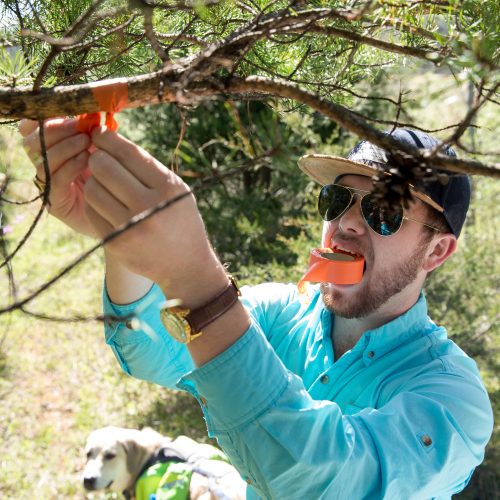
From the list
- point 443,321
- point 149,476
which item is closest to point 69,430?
point 149,476

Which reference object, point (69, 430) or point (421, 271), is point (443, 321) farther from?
point (69, 430)

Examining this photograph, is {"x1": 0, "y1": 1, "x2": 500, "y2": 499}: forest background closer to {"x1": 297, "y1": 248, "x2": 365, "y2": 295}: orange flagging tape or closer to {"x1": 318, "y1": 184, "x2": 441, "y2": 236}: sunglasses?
{"x1": 318, "y1": 184, "x2": 441, "y2": 236}: sunglasses

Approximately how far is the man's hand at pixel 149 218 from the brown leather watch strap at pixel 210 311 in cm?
1

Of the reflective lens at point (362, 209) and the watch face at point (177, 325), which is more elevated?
the watch face at point (177, 325)

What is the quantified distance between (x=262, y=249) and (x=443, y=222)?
3.30 m

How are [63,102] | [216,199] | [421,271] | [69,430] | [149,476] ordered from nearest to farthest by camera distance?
1. [63,102]
2. [421,271]
3. [149,476]
4. [69,430]
5. [216,199]

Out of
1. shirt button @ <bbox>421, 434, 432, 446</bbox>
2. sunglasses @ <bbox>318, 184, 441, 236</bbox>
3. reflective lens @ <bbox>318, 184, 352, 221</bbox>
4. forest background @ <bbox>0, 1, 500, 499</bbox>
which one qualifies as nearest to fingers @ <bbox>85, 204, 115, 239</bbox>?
shirt button @ <bbox>421, 434, 432, 446</bbox>

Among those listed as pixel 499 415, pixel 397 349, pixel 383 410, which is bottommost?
pixel 499 415

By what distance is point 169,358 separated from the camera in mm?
1825

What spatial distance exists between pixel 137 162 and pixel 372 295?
1.03m

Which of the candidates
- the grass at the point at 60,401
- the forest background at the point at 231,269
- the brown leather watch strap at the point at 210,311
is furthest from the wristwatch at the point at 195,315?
the grass at the point at 60,401

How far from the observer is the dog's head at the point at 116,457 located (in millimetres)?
3486

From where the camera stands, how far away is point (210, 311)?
1042mm

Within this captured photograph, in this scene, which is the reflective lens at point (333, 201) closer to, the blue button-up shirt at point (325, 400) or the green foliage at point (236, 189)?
the blue button-up shirt at point (325, 400)
